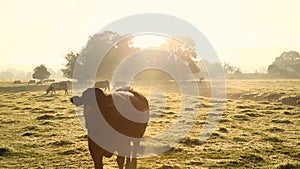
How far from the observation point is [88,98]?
31.2 ft

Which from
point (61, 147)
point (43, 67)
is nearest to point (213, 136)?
point (61, 147)

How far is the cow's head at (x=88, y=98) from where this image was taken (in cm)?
934

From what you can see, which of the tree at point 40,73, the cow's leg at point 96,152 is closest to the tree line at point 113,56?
the tree at point 40,73

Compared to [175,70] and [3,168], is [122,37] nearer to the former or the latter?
[175,70]

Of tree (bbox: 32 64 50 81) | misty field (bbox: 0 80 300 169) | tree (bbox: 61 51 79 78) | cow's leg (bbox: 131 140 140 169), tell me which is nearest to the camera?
cow's leg (bbox: 131 140 140 169)

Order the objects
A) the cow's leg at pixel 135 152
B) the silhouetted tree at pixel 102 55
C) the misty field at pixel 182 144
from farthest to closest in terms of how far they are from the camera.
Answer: the silhouetted tree at pixel 102 55 → the misty field at pixel 182 144 → the cow's leg at pixel 135 152

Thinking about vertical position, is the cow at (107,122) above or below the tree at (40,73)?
below

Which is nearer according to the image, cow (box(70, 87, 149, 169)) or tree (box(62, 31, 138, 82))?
cow (box(70, 87, 149, 169))

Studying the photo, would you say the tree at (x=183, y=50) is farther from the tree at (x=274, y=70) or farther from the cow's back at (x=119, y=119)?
the cow's back at (x=119, y=119)

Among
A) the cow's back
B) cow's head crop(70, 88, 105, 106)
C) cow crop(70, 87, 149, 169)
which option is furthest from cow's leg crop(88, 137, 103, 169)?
cow's head crop(70, 88, 105, 106)

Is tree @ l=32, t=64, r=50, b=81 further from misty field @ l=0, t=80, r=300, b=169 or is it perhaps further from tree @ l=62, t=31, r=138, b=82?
misty field @ l=0, t=80, r=300, b=169

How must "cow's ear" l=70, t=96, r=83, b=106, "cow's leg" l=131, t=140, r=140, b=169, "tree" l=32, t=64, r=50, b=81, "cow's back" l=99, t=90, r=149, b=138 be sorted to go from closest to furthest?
"cow's ear" l=70, t=96, r=83, b=106
"cow's back" l=99, t=90, r=149, b=138
"cow's leg" l=131, t=140, r=140, b=169
"tree" l=32, t=64, r=50, b=81

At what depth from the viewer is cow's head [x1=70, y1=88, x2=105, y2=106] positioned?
9.34 meters

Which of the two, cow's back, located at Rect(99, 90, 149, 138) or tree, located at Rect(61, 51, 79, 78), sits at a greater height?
tree, located at Rect(61, 51, 79, 78)
